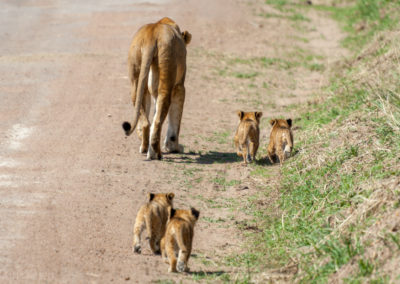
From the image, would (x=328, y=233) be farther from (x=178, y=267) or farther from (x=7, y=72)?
(x=7, y=72)

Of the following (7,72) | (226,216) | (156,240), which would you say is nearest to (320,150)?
(226,216)

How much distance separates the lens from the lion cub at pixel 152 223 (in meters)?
6.93

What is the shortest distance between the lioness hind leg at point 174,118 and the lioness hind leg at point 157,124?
0.53 m

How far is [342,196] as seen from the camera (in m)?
7.75

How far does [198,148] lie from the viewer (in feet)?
37.5

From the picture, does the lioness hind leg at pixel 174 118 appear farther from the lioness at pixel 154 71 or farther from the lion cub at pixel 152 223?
the lion cub at pixel 152 223

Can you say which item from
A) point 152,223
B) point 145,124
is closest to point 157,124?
point 145,124

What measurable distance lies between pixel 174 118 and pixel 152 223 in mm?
4157

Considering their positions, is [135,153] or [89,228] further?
[135,153]

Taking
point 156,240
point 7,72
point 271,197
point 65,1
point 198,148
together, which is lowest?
point 65,1

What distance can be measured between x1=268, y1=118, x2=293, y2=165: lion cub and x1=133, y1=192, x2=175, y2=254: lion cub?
3336mm

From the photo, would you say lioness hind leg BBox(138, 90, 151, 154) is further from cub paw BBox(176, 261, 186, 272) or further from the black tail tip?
cub paw BBox(176, 261, 186, 272)

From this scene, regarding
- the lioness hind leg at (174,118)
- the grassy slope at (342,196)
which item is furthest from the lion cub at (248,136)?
the lioness hind leg at (174,118)

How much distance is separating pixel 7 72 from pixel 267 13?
10044mm
